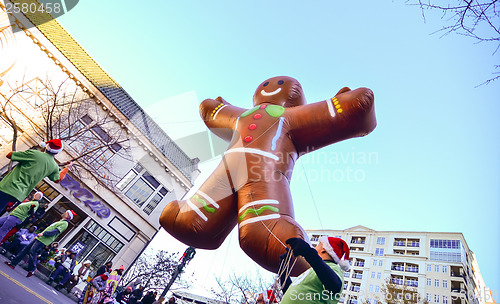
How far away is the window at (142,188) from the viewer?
44.2ft

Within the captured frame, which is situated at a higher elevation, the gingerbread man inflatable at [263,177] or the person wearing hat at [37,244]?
the gingerbread man inflatable at [263,177]

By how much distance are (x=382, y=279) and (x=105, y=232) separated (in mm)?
48754

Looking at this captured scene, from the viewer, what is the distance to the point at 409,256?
46.0 m

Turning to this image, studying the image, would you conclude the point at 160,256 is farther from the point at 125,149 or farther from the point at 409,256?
the point at 409,256

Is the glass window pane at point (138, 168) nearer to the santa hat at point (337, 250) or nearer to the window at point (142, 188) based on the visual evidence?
the window at point (142, 188)

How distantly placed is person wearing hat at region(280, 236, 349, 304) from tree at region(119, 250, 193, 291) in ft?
61.5

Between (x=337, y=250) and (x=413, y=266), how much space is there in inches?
2119

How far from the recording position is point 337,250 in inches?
79.4

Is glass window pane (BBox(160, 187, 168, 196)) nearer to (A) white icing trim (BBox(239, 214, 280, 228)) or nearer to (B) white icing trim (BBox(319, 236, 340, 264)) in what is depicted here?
(A) white icing trim (BBox(239, 214, 280, 228))

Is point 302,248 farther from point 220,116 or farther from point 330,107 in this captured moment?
point 220,116

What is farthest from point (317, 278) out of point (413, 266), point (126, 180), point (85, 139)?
point (413, 266)

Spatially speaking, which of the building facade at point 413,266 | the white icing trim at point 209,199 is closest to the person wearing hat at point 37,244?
the white icing trim at point 209,199

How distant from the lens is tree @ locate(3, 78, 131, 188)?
10664 mm

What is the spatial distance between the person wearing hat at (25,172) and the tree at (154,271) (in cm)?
1728
